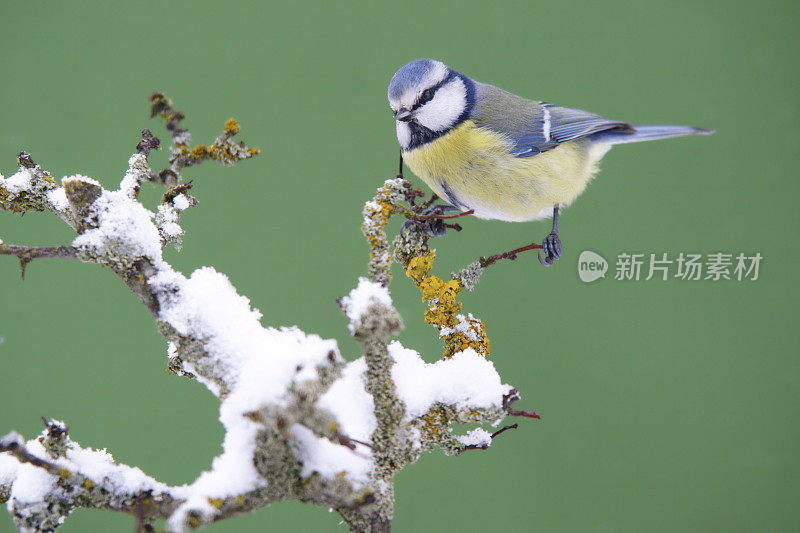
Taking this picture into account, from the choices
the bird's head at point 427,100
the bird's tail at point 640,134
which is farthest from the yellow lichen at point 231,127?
the bird's tail at point 640,134

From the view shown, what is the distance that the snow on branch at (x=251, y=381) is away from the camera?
23.1 inches

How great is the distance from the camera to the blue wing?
1.24 m

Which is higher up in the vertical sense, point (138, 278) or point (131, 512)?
point (138, 278)

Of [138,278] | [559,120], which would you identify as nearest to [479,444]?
[138,278]

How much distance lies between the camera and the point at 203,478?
61cm

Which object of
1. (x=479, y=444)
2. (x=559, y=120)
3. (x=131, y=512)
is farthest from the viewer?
(x=559, y=120)

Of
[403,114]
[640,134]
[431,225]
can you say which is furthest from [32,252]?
[640,134]

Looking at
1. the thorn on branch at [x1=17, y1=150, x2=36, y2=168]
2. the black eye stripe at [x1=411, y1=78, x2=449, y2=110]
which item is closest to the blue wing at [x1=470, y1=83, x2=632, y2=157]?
the black eye stripe at [x1=411, y1=78, x2=449, y2=110]

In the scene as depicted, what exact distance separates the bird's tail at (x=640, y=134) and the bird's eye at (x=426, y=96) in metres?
0.48

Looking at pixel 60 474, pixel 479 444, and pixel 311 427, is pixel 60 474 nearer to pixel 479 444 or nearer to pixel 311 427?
pixel 311 427

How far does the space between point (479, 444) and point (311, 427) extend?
311 mm

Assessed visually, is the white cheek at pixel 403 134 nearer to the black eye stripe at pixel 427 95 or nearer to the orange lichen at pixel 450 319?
the black eye stripe at pixel 427 95

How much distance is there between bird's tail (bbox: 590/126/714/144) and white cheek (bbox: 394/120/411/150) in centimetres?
49

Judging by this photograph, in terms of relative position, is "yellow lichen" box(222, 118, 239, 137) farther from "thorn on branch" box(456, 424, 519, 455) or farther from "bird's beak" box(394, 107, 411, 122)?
"thorn on branch" box(456, 424, 519, 455)
